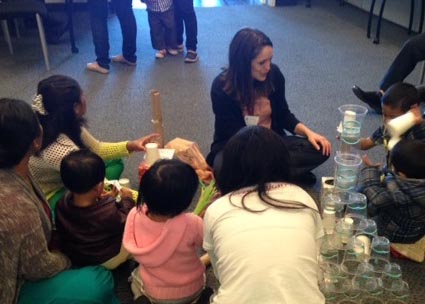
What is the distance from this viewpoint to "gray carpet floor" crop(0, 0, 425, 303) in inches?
120

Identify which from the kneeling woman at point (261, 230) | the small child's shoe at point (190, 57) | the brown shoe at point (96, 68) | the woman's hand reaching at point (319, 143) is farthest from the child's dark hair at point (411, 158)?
the brown shoe at point (96, 68)

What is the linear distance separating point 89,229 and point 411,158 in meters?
1.17

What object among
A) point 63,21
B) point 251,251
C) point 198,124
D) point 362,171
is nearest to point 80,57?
point 63,21

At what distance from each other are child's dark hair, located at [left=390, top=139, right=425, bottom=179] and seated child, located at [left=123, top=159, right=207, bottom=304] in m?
0.81

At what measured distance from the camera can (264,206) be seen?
48.1 inches

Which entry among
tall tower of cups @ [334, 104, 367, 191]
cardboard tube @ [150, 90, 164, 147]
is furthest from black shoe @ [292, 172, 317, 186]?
cardboard tube @ [150, 90, 164, 147]

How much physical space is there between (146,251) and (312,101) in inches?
88.2

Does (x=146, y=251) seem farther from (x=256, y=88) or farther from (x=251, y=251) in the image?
(x=256, y=88)

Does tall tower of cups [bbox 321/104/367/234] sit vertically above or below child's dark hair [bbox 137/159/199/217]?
below

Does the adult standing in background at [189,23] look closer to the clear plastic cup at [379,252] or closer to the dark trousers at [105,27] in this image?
the dark trousers at [105,27]

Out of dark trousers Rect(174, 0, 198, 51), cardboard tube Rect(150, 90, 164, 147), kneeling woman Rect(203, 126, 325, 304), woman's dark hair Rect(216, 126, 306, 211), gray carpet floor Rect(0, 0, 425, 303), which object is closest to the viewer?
kneeling woman Rect(203, 126, 325, 304)

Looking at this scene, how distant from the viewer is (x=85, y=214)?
62.8 inches

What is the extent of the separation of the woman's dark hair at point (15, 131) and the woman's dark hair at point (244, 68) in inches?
38.3

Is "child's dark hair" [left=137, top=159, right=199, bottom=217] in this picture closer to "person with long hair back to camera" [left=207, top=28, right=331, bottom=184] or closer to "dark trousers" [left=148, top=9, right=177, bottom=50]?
"person with long hair back to camera" [left=207, top=28, right=331, bottom=184]
